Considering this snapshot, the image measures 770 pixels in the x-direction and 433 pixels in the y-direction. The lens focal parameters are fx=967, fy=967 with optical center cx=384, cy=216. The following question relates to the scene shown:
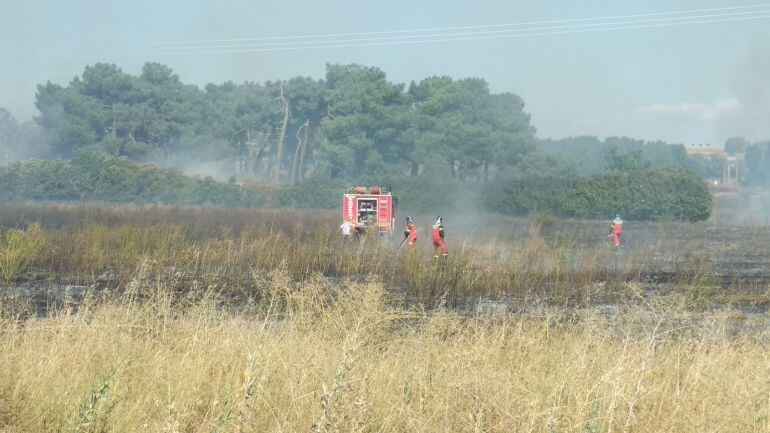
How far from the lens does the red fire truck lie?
3484cm

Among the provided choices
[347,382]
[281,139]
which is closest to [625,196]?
[281,139]

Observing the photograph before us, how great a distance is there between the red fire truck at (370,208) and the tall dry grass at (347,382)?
23.6 metres

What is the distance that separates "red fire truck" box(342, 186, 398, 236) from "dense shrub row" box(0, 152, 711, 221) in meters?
29.9

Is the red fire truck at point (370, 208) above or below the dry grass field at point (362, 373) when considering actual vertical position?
above

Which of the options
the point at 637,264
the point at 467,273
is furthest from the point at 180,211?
the point at 467,273

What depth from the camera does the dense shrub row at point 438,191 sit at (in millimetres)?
64250

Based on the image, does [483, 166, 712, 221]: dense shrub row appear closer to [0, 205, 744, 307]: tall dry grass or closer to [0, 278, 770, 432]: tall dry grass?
[0, 205, 744, 307]: tall dry grass

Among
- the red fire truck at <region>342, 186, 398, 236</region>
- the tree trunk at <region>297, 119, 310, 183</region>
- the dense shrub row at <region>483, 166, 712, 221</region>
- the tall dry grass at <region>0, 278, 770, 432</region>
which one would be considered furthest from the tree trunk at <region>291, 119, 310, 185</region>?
the tall dry grass at <region>0, 278, 770, 432</region>

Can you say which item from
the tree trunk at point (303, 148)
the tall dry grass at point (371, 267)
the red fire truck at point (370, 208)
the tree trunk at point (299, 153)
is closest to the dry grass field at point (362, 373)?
the tall dry grass at point (371, 267)

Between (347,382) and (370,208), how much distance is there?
92.2 feet

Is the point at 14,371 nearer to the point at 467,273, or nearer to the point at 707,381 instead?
the point at 707,381

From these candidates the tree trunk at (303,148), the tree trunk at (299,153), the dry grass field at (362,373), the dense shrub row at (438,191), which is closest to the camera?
the dry grass field at (362,373)

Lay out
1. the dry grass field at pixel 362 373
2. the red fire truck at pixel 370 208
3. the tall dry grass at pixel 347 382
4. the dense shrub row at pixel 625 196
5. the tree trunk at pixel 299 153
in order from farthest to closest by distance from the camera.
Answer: the tree trunk at pixel 299 153, the dense shrub row at pixel 625 196, the red fire truck at pixel 370 208, the dry grass field at pixel 362 373, the tall dry grass at pixel 347 382

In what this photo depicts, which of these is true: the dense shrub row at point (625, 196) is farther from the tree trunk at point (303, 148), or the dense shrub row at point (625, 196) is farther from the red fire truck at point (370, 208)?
the red fire truck at point (370, 208)
